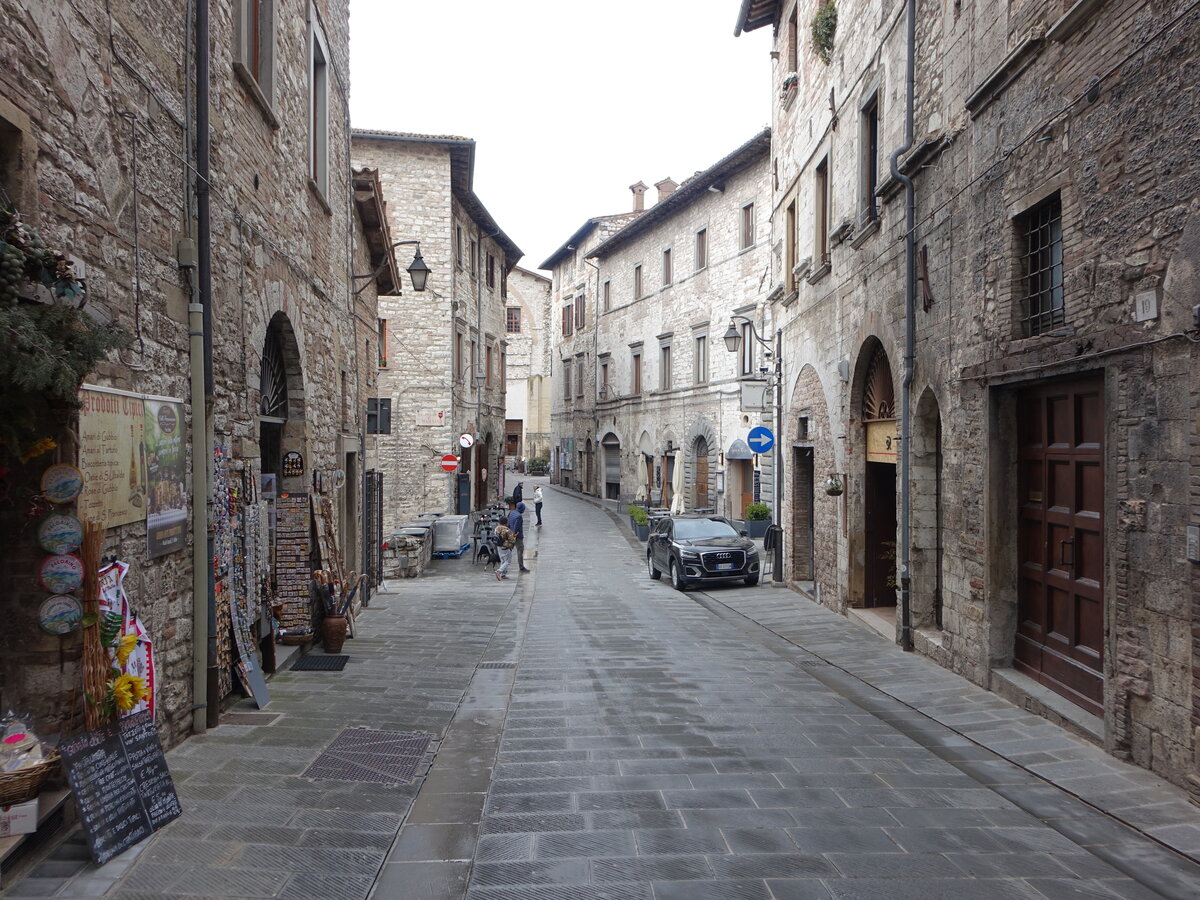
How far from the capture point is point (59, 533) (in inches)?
170

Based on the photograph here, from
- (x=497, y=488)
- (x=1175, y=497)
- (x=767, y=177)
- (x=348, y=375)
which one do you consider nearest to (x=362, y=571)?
(x=348, y=375)

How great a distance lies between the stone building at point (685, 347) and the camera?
25.3 metres

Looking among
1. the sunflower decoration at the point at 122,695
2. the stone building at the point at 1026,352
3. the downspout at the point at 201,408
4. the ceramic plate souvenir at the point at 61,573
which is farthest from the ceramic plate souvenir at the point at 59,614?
the stone building at the point at 1026,352

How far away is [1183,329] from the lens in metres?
5.04

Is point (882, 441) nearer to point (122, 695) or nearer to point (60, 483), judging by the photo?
point (122, 695)

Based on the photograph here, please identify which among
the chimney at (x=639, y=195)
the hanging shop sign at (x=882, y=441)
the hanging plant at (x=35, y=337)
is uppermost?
the chimney at (x=639, y=195)

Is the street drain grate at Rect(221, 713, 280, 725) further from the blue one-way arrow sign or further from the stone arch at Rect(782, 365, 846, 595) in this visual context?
the blue one-way arrow sign

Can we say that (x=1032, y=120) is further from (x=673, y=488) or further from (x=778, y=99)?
(x=673, y=488)

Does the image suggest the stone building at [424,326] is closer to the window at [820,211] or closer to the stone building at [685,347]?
the stone building at [685,347]

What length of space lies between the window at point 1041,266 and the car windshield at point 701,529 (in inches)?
393

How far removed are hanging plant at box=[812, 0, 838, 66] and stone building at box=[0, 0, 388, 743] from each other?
23.7ft

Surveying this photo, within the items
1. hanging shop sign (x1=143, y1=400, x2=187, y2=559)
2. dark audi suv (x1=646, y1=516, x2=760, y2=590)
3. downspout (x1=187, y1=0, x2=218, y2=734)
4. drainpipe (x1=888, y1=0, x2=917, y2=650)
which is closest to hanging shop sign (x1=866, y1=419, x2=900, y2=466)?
drainpipe (x1=888, y1=0, x2=917, y2=650)

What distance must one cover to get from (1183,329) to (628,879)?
167 inches

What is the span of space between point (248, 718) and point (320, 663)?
216 centimetres
